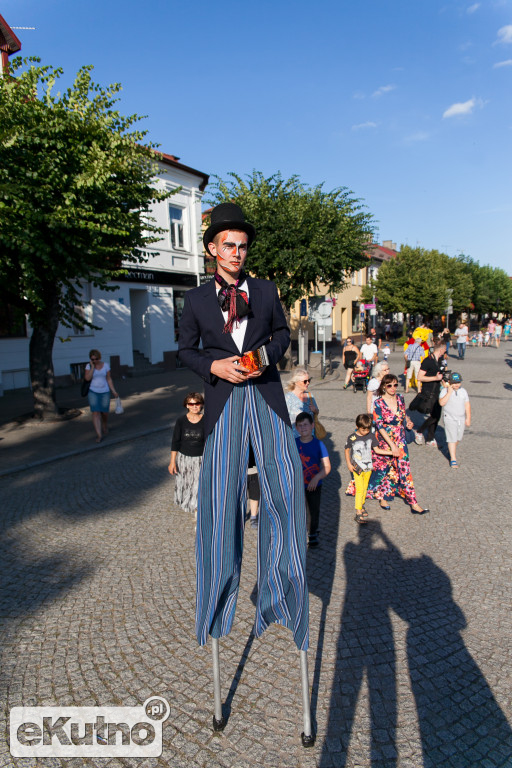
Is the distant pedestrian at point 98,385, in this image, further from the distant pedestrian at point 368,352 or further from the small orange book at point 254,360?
the distant pedestrian at point 368,352

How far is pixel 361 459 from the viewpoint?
18.6 ft

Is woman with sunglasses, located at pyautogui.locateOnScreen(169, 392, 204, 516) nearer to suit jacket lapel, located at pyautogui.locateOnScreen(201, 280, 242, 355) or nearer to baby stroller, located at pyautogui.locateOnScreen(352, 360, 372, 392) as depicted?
suit jacket lapel, located at pyautogui.locateOnScreen(201, 280, 242, 355)

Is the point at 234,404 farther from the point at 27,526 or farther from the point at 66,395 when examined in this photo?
the point at 66,395

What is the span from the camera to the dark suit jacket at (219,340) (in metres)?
2.47

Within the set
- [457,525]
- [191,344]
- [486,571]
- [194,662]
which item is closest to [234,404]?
[191,344]

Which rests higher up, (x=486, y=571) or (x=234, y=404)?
(x=234, y=404)

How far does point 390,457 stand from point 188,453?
95.2 inches

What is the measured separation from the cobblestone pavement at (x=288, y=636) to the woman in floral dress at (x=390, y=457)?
0.21m

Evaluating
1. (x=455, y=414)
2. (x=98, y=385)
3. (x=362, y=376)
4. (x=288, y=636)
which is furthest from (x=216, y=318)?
(x=362, y=376)

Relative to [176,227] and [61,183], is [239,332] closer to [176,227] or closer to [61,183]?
[61,183]

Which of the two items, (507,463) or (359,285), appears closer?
(507,463)

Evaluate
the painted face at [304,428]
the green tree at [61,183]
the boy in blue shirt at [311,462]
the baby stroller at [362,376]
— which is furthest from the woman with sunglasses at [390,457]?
the baby stroller at [362,376]

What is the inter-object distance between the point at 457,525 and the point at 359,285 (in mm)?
41904

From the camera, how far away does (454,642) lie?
11.0ft
